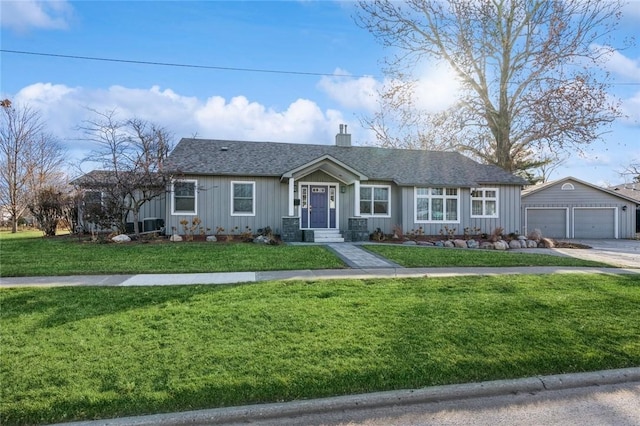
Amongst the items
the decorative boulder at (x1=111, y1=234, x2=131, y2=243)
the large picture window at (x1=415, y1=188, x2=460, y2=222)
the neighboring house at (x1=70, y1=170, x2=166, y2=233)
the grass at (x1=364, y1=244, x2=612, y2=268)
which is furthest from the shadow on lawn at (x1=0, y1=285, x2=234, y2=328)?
the large picture window at (x1=415, y1=188, x2=460, y2=222)

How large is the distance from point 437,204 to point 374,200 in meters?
3.18

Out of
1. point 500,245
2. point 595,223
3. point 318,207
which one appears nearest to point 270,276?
point 318,207

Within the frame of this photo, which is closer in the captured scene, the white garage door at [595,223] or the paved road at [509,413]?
the paved road at [509,413]

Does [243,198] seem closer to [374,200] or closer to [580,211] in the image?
[374,200]

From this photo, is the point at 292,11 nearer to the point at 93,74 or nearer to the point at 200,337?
the point at 93,74

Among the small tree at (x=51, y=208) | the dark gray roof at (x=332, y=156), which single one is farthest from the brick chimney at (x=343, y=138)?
the small tree at (x=51, y=208)

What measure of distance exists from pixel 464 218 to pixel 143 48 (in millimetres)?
15878

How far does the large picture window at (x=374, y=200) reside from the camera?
695 inches

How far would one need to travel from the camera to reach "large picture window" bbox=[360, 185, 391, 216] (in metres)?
17.7

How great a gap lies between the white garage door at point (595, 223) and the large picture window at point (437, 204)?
1092 cm

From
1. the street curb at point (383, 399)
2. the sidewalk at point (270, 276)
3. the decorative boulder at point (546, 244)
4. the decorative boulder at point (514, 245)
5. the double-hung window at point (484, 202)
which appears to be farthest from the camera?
the double-hung window at point (484, 202)

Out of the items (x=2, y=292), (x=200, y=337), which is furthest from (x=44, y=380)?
(x=2, y=292)

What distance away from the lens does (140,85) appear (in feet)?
48.7

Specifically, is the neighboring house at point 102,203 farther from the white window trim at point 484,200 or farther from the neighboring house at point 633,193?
the neighboring house at point 633,193
